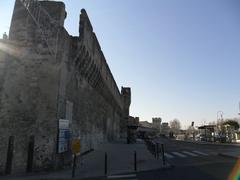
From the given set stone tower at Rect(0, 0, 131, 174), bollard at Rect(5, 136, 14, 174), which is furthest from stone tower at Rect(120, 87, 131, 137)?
bollard at Rect(5, 136, 14, 174)

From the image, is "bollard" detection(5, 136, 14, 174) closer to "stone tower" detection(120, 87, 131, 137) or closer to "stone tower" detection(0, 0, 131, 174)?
"stone tower" detection(0, 0, 131, 174)

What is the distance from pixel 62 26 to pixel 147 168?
27.7 ft

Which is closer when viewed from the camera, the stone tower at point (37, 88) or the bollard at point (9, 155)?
the bollard at point (9, 155)

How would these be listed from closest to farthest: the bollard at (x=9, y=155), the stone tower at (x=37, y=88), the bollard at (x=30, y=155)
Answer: the bollard at (x=9, y=155), the bollard at (x=30, y=155), the stone tower at (x=37, y=88)

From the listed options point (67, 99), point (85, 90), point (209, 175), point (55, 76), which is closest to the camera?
point (209, 175)

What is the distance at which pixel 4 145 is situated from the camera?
13.2 meters

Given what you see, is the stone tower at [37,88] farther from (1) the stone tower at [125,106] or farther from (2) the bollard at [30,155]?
(1) the stone tower at [125,106]

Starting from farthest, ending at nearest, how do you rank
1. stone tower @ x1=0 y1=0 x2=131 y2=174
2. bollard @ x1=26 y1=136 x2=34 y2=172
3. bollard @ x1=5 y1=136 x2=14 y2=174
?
stone tower @ x1=0 y1=0 x2=131 y2=174, bollard @ x1=26 y1=136 x2=34 y2=172, bollard @ x1=5 y1=136 x2=14 y2=174

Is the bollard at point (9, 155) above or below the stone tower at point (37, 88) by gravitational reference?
below

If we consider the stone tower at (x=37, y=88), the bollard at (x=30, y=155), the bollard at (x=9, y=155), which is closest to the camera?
the bollard at (x=9, y=155)

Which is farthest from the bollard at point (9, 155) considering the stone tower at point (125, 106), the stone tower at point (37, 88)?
the stone tower at point (125, 106)

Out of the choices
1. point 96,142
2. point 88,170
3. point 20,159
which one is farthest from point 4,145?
point 96,142

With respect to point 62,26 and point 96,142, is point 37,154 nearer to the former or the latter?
point 62,26

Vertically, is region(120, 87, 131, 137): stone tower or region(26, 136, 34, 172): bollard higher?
region(120, 87, 131, 137): stone tower
